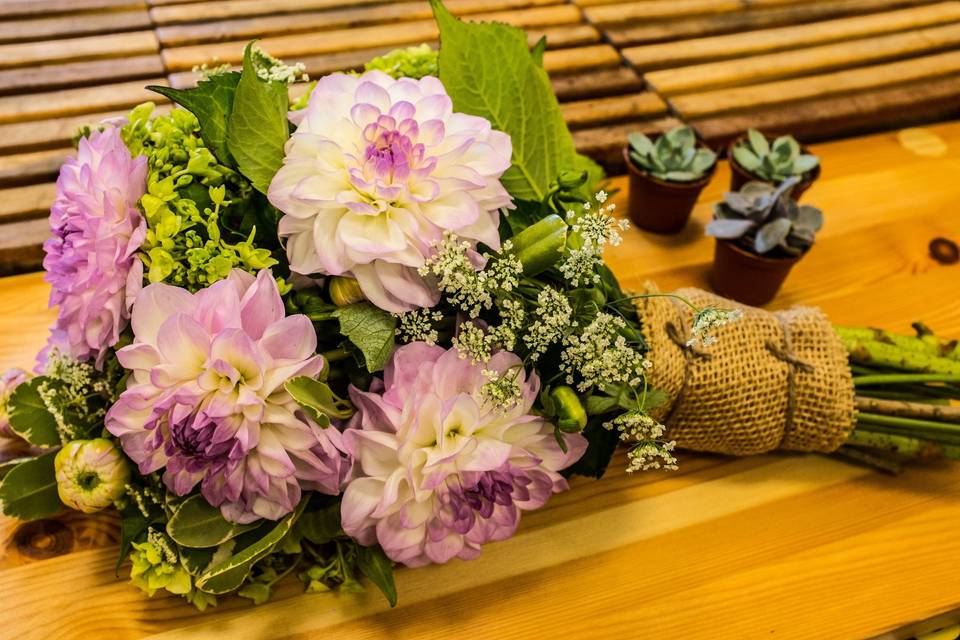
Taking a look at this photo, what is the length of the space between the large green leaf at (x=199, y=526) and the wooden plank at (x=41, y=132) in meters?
0.77

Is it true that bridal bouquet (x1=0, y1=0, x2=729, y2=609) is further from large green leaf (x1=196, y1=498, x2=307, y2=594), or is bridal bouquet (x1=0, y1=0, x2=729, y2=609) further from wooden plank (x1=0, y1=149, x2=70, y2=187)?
wooden plank (x1=0, y1=149, x2=70, y2=187)

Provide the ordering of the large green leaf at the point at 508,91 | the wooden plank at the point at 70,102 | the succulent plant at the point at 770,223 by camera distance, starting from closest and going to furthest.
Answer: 1. the large green leaf at the point at 508,91
2. the succulent plant at the point at 770,223
3. the wooden plank at the point at 70,102

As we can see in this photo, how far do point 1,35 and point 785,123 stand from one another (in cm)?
147

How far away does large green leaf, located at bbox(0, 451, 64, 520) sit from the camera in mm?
885

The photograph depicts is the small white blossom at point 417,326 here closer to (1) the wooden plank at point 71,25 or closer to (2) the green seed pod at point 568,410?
(2) the green seed pod at point 568,410

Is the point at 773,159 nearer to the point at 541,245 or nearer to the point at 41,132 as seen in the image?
the point at 541,245

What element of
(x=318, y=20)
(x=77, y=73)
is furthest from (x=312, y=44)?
(x=77, y=73)

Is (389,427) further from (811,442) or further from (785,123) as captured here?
(785,123)

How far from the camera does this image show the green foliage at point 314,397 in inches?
28.7

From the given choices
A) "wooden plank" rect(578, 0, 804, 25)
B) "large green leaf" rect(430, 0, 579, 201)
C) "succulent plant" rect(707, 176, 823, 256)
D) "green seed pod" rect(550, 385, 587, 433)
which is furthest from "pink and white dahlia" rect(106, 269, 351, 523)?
"wooden plank" rect(578, 0, 804, 25)

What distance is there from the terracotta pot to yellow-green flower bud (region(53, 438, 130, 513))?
856 mm

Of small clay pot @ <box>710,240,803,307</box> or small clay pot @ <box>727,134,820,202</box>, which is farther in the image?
small clay pot @ <box>727,134,820,202</box>

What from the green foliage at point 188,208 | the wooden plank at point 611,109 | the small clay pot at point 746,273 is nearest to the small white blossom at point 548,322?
the green foliage at point 188,208

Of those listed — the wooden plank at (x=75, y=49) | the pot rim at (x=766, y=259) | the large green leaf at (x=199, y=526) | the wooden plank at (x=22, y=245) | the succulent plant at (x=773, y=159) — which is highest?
the wooden plank at (x=75, y=49)
